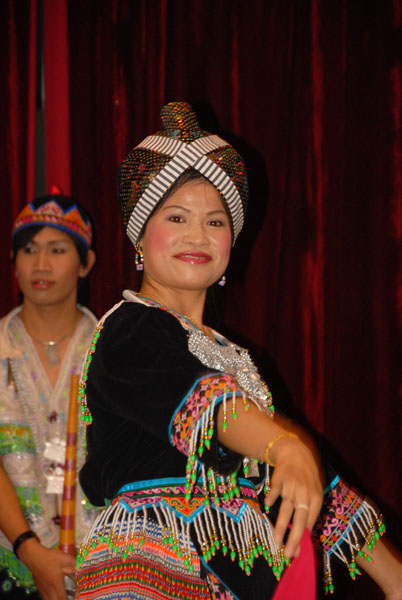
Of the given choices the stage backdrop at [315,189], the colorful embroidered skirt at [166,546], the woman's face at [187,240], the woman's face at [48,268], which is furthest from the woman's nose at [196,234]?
the woman's face at [48,268]

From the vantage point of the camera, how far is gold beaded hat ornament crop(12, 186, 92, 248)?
2340 millimetres

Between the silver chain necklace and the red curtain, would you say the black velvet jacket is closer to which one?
the silver chain necklace

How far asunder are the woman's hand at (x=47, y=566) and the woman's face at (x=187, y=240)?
3.23 feet

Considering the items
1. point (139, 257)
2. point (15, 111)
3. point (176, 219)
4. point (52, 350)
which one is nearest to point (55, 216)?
point (52, 350)

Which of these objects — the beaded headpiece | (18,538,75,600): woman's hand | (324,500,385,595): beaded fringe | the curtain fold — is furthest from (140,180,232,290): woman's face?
the curtain fold

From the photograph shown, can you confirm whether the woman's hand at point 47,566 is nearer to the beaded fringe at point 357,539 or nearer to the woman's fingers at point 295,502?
the beaded fringe at point 357,539

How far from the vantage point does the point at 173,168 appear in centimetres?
128

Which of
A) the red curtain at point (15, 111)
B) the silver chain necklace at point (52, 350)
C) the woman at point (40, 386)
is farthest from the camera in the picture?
the red curtain at point (15, 111)

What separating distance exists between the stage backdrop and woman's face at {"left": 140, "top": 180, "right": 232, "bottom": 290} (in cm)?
99

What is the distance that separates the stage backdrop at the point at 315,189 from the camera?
233 cm

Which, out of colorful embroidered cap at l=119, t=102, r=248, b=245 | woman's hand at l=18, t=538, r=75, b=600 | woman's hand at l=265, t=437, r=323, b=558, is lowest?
woman's hand at l=18, t=538, r=75, b=600

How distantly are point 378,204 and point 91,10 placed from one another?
1305 mm

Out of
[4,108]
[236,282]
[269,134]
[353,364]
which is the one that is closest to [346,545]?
[353,364]

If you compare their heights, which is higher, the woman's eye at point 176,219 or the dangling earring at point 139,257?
the woman's eye at point 176,219
